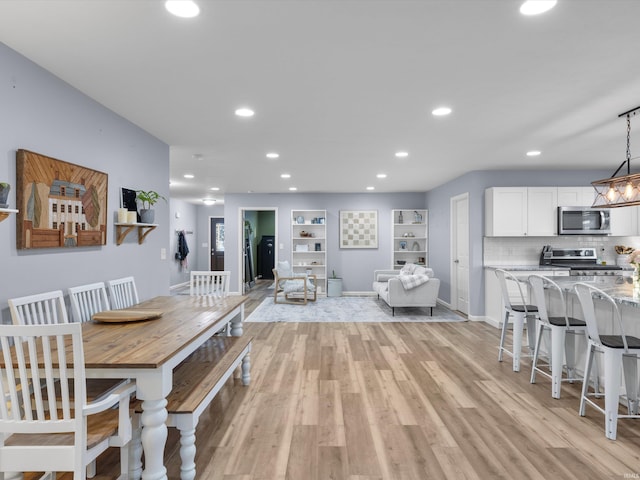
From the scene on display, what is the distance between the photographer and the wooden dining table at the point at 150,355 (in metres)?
1.74

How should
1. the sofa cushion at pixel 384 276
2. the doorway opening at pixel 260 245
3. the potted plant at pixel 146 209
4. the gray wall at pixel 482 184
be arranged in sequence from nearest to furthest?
the potted plant at pixel 146 209 → the gray wall at pixel 482 184 → the sofa cushion at pixel 384 276 → the doorway opening at pixel 260 245

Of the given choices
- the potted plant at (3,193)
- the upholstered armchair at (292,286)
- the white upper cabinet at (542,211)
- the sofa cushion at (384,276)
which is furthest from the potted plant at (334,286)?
the potted plant at (3,193)

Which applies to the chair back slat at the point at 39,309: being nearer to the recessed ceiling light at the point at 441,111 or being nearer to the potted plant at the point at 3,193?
the potted plant at the point at 3,193

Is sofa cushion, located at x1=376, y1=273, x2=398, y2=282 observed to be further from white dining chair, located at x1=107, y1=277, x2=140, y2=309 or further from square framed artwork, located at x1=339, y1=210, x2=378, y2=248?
white dining chair, located at x1=107, y1=277, x2=140, y2=309

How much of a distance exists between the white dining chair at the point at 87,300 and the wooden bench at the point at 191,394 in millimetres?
877

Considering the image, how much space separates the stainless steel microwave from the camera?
18.9 ft

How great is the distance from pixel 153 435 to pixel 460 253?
6.14 meters

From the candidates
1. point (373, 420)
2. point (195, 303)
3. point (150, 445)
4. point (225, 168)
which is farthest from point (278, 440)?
point (225, 168)

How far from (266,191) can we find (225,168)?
2697 millimetres

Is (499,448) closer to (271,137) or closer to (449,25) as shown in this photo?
(449,25)

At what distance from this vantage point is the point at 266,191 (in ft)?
28.1

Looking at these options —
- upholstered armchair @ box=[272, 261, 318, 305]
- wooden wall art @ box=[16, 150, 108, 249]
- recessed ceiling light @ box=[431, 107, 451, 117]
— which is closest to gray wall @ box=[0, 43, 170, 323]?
wooden wall art @ box=[16, 150, 108, 249]

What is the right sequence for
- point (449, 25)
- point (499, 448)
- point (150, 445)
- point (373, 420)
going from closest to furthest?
point (150, 445), point (449, 25), point (499, 448), point (373, 420)

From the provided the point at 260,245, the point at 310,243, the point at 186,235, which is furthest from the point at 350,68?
the point at 260,245
